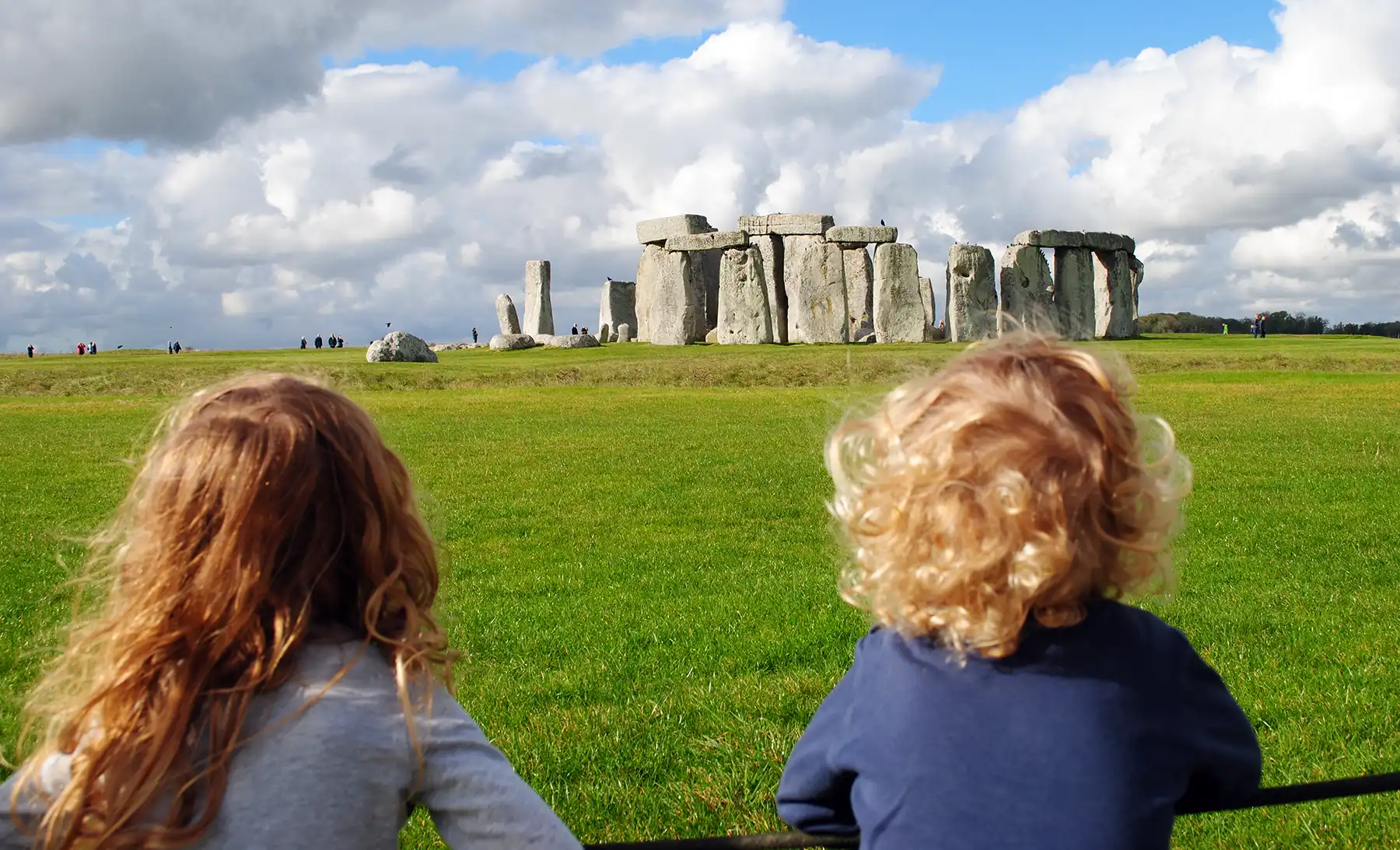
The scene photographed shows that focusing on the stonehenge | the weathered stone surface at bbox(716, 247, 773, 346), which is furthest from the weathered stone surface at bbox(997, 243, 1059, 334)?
the weathered stone surface at bbox(716, 247, 773, 346)

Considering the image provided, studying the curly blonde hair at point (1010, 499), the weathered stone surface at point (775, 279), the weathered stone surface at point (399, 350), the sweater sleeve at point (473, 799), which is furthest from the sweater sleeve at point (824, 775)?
the weathered stone surface at point (775, 279)

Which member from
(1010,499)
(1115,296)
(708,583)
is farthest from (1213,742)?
(1115,296)

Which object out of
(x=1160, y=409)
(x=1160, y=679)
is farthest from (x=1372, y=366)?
(x=1160, y=679)

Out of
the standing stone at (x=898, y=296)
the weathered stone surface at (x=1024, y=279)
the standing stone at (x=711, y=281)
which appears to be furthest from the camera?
the standing stone at (x=711, y=281)

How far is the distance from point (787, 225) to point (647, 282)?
14.9 ft

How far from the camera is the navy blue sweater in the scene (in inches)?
69.3

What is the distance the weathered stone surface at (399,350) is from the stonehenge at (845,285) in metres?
5.00

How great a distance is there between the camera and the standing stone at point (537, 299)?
135ft

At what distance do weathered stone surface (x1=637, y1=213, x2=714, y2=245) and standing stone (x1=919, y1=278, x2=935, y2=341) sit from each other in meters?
6.83

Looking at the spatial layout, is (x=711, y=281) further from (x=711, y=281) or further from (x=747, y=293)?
(x=747, y=293)

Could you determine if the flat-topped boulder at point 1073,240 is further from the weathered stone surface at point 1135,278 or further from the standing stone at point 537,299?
the standing stone at point 537,299

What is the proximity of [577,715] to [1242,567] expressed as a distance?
4.73 meters

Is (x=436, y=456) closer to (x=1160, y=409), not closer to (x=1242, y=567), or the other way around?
(x=1242, y=567)

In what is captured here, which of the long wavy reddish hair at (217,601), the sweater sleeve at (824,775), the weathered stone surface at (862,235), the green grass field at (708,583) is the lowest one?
the green grass field at (708,583)
